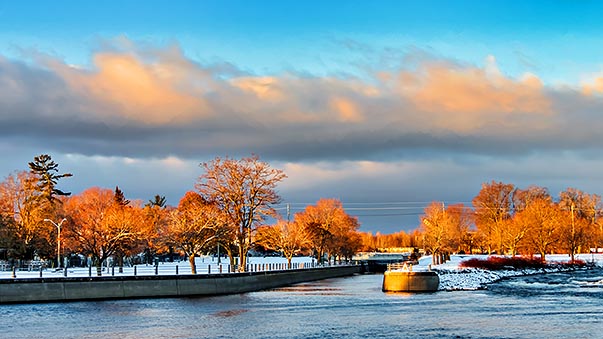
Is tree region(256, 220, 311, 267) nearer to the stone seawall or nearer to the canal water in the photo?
the stone seawall

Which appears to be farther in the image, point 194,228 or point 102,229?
point 102,229

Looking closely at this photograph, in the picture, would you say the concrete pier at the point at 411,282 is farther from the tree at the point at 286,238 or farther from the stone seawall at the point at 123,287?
the tree at the point at 286,238

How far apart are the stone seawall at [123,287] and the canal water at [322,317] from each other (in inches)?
86.3

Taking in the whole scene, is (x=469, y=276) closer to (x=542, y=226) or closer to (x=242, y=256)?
(x=242, y=256)

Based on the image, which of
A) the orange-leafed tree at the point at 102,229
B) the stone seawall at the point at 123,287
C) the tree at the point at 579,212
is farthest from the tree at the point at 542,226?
the stone seawall at the point at 123,287

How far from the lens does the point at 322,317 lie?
54.5 m

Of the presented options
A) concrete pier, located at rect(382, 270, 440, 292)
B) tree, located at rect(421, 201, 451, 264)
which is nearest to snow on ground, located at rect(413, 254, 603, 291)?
concrete pier, located at rect(382, 270, 440, 292)

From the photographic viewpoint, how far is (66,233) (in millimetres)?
107500

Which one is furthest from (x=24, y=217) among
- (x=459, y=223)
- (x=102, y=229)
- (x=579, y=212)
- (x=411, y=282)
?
(x=579, y=212)

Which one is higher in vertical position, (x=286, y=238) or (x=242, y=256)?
(x=286, y=238)

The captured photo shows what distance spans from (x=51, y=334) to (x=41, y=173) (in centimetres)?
9685

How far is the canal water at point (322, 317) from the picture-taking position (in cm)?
4509

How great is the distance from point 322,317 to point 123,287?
22877mm

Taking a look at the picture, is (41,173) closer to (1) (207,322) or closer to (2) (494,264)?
(2) (494,264)
